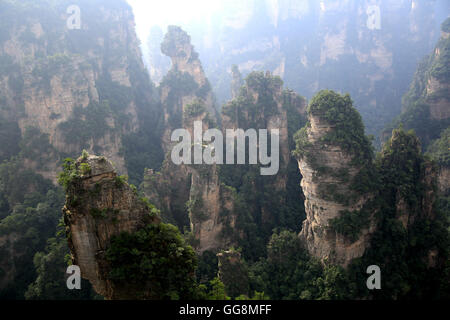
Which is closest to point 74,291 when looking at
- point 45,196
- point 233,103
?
point 45,196

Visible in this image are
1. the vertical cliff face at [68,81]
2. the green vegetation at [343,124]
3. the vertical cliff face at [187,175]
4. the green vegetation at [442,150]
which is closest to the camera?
the green vegetation at [343,124]

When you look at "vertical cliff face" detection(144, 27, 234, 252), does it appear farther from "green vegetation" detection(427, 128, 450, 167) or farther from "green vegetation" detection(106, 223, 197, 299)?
"green vegetation" detection(427, 128, 450, 167)

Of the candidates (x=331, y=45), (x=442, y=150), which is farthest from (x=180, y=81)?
(x=331, y=45)

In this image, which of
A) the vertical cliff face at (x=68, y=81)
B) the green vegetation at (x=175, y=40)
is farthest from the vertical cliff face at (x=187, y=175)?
the vertical cliff face at (x=68, y=81)

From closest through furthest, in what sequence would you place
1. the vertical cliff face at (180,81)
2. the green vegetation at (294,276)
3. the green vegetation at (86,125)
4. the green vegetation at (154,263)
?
the green vegetation at (154,263)
the green vegetation at (294,276)
the green vegetation at (86,125)
the vertical cliff face at (180,81)

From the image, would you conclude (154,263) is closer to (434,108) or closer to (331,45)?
(434,108)

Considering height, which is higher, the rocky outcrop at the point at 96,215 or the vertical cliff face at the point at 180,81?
the vertical cliff face at the point at 180,81

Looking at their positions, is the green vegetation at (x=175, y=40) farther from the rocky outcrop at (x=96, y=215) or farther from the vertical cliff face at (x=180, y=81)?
the rocky outcrop at (x=96, y=215)
